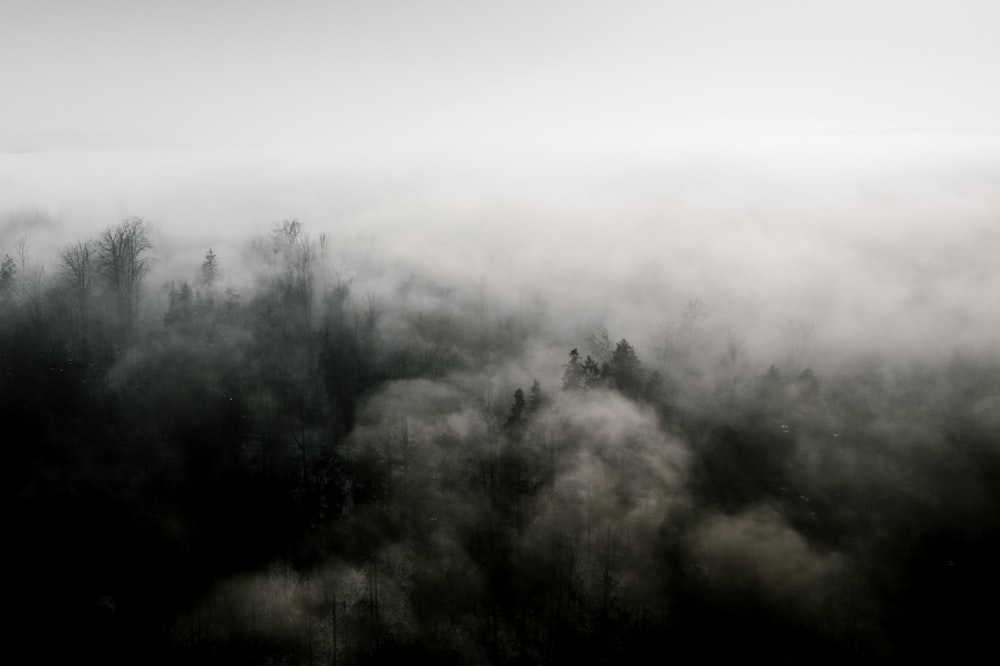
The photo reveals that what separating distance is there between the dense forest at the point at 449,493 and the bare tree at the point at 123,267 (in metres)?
0.72

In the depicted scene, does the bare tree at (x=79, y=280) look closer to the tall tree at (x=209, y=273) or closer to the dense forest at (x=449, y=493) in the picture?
the dense forest at (x=449, y=493)

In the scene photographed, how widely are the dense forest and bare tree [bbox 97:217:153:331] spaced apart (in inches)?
28.2

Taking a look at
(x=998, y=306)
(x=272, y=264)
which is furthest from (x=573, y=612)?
(x=998, y=306)

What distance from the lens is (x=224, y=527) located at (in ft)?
244

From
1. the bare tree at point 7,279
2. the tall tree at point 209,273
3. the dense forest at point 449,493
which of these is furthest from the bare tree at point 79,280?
the tall tree at point 209,273

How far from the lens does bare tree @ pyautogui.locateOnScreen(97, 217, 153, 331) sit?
93.2 meters

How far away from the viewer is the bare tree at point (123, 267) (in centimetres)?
9319

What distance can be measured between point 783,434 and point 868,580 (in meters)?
22.9

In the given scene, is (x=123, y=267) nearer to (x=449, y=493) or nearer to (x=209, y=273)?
(x=209, y=273)

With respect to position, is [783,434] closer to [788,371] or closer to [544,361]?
[788,371]

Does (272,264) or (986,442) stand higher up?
(272,264)

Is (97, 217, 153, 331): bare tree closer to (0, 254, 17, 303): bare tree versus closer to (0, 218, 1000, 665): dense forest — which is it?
(0, 218, 1000, 665): dense forest

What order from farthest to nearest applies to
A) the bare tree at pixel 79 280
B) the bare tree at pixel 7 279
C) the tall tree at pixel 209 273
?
the tall tree at pixel 209 273 → the bare tree at pixel 7 279 → the bare tree at pixel 79 280

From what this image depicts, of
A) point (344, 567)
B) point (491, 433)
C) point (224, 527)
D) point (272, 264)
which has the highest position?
point (272, 264)
